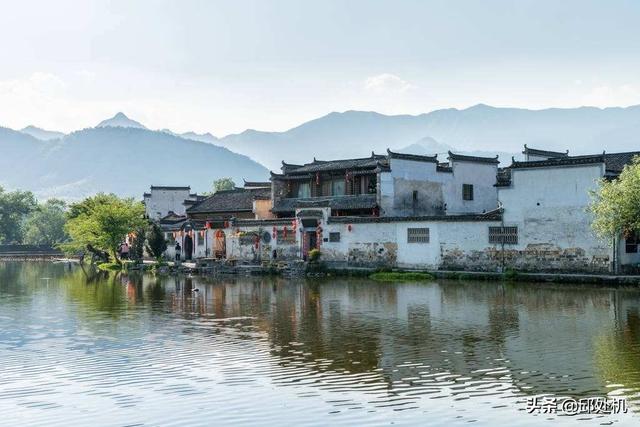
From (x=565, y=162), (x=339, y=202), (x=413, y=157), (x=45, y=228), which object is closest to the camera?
(x=565, y=162)

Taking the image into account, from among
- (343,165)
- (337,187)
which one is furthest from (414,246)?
(337,187)

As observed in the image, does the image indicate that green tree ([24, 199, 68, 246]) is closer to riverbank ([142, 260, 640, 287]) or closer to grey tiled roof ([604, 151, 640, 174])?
riverbank ([142, 260, 640, 287])

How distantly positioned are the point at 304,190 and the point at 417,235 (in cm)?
1522

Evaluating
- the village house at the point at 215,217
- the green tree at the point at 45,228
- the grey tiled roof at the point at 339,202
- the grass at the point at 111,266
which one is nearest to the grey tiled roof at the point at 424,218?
the grey tiled roof at the point at 339,202

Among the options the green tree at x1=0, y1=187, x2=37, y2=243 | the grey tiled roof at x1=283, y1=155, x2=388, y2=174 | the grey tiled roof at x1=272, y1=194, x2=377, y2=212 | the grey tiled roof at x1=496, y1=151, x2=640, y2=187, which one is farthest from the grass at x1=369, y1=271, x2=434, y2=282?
the green tree at x1=0, y1=187, x2=37, y2=243

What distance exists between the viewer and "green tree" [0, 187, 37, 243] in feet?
350

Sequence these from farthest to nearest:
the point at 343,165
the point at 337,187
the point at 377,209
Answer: the point at 337,187 < the point at 343,165 < the point at 377,209

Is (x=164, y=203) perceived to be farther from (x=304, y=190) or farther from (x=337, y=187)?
(x=337, y=187)

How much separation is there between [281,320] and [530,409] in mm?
13658

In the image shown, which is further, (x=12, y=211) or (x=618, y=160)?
(x=12, y=211)

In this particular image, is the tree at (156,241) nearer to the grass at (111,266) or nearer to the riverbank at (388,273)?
the grass at (111,266)

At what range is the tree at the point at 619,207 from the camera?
35.4 metres

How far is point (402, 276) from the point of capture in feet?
150

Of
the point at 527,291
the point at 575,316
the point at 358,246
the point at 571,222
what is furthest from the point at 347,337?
the point at 358,246
